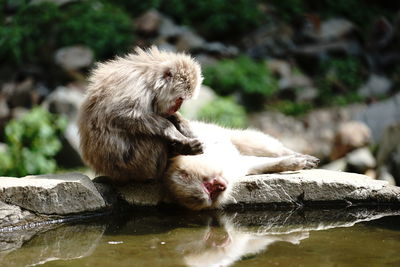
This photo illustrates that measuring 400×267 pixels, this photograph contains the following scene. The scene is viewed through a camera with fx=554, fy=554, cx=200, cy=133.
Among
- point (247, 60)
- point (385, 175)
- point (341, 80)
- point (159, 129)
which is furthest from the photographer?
point (341, 80)

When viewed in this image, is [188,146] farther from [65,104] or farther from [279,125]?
[279,125]

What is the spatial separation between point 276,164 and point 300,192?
45 centimetres

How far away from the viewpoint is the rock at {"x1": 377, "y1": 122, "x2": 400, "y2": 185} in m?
7.09

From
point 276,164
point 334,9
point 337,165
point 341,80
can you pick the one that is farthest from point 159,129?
point 334,9

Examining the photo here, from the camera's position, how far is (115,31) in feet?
41.1

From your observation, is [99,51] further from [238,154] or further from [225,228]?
[225,228]

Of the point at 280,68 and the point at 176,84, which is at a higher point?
the point at 176,84

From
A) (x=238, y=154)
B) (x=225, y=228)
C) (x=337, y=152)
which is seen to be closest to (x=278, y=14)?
(x=337, y=152)

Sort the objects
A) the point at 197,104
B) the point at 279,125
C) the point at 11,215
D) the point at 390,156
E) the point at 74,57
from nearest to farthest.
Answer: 1. the point at 11,215
2. the point at 390,156
3. the point at 197,104
4. the point at 279,125
5. the point at 74,57

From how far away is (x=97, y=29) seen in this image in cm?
1236

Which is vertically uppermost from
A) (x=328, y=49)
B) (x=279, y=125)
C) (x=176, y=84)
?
(x=176, y=84)

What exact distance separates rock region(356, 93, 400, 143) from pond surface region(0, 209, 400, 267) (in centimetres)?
697

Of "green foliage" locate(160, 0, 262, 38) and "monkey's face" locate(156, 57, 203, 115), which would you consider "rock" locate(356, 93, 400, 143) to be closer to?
"green foliage" locate(160, 0, 262, 38)

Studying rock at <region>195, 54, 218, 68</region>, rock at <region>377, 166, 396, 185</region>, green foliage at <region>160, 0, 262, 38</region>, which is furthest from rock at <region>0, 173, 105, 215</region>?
green foliage at <region>160, 0, 262, 38</region>
